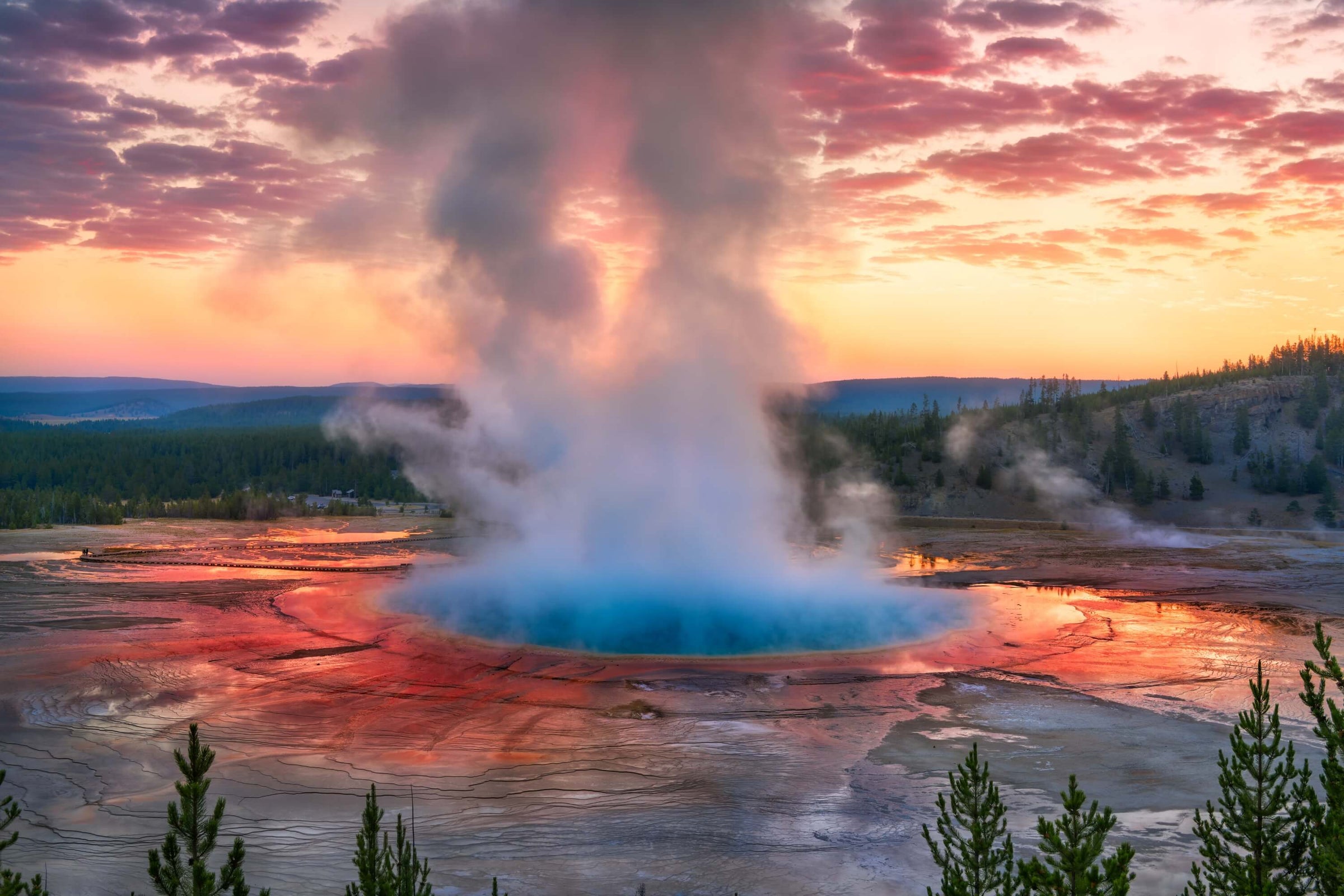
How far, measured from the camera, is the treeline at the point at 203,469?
204 feet

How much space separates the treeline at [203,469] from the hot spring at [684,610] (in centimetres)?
3427

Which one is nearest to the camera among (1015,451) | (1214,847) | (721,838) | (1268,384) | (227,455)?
(1214,847)

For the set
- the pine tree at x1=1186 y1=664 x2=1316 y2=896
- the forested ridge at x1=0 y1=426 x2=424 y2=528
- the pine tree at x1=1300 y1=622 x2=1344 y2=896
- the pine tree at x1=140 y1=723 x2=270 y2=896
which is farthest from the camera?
the forested ridge at x1=0 y1=426 x2=424 y2=528

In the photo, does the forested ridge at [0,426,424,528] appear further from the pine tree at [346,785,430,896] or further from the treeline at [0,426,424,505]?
the pine tree at [346,785,430,896]

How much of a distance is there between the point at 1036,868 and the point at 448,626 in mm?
16779

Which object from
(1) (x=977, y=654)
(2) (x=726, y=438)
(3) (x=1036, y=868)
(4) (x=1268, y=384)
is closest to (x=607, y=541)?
(2) (x=726, y=438)

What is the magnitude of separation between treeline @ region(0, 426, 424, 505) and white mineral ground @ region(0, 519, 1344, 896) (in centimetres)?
3846

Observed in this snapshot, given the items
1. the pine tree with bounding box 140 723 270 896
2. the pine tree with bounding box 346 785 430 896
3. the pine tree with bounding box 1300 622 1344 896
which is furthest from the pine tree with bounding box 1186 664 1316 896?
the pine tree with bounding box 140 723 270 896

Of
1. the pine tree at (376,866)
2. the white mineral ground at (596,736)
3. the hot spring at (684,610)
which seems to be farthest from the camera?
the hot spring at (684,610)

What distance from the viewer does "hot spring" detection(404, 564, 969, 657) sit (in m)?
19.0

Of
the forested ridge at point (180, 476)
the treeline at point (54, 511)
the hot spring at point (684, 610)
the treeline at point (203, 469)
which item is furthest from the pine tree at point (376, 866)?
the treeline at point (203, 469)

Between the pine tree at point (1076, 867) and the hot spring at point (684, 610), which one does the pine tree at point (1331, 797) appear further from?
the hot spring at point (684, 610)

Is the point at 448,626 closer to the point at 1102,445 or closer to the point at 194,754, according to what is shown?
the point at 194,754

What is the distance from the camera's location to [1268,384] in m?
62.5
